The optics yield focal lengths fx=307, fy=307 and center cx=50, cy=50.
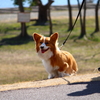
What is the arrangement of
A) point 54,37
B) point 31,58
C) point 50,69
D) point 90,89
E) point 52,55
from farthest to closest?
1. point 31,58
2. point 50,69
3. point 52,55
4. point 54,37
5. point 90,89

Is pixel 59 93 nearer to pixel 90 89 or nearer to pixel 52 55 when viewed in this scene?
pixel 90 89

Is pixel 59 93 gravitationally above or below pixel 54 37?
below

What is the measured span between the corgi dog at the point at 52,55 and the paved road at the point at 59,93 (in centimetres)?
200

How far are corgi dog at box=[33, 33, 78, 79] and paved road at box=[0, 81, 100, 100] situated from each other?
78.6 inches

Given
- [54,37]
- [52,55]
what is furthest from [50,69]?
[54,37]

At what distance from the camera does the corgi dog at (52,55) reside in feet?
25.6

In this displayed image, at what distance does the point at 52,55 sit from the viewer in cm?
794

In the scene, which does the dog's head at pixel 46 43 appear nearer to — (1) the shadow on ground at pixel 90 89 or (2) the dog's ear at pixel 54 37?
(2) the dog's ear at pixel 54 37

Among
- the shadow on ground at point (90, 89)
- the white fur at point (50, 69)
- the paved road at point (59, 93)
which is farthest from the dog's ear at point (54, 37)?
the paved road at point (59, 93)

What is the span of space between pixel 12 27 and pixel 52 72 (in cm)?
2046

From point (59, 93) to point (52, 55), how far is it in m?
2.55

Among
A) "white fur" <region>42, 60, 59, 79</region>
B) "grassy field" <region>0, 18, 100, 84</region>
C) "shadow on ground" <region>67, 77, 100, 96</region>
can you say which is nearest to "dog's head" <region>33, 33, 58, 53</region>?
"white fur" <region>42, 60, 59, 79</region>

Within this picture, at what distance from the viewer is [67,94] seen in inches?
213

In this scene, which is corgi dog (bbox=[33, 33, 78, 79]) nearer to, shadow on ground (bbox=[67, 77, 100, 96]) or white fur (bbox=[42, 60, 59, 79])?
white fur (bbox=[42, 60, 59, 79])
